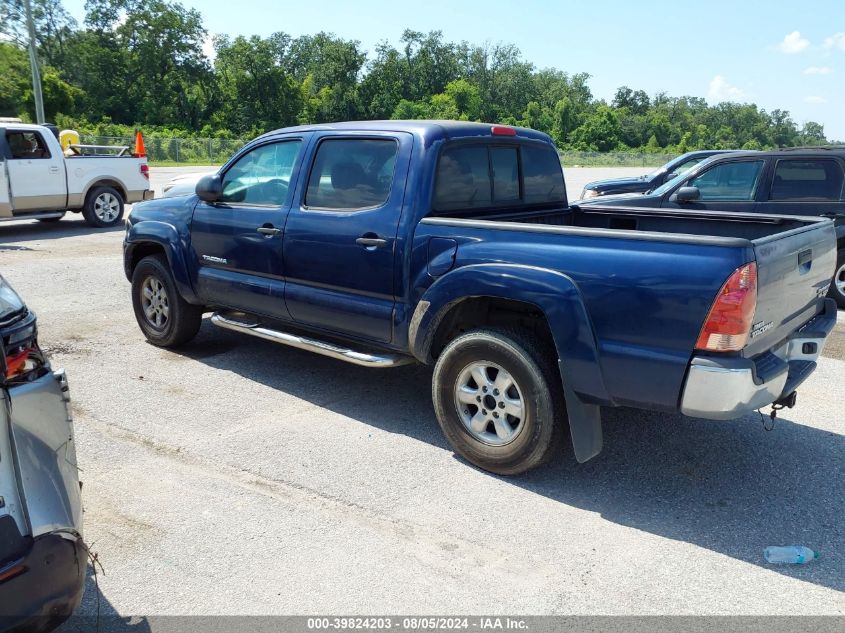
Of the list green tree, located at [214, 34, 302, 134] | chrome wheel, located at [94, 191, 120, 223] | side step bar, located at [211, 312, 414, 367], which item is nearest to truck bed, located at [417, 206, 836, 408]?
side step bar, located at [211, 312, 414, 367]

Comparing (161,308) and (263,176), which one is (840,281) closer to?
(263,176)

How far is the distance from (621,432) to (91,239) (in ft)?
36.5

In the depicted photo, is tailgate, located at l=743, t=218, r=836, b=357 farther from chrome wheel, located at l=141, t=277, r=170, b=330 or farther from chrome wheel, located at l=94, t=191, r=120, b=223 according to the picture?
chrome wheel, located at l=94, t=191, r=120, b=223

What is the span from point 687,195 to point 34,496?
8.14 meters

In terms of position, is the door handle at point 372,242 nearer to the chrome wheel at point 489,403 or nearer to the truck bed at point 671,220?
the truck bed at point 671,220

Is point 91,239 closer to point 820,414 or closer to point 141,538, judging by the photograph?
point 141,538

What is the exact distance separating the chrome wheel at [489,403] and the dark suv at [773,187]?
169 inches

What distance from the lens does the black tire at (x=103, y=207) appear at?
14.4 metres

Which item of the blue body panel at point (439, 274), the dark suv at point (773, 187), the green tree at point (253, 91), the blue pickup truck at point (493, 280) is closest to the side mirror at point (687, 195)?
the dark suv at point (773, 187)

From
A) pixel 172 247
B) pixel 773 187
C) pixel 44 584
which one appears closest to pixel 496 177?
pixel 172 247

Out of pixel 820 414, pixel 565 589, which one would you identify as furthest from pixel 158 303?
pixel 820 414

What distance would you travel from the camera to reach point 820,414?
531 centimetres

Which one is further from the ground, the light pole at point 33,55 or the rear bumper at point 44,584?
the light pole at point 33,55

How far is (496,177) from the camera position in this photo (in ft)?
17.0
